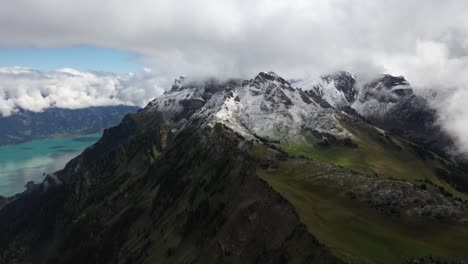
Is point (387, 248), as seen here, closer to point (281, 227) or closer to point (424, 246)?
point (424, 246)

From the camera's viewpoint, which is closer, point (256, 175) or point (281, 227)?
point (281, 227)

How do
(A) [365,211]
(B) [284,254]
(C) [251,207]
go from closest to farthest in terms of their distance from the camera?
(B) [284,254] < (A) [365,211] < (C) [251,207]

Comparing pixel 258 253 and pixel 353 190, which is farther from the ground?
pixel 353 190

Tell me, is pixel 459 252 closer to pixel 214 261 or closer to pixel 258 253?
pixel 258 253

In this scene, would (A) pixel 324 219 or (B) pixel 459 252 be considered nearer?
(B) pixel 459 252

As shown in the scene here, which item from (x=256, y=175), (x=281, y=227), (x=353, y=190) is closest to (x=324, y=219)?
(x=281, y=227)

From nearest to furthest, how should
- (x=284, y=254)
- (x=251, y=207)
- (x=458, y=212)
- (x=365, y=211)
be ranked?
(x=284, y=254)
(x=458, y=212)
(x=365, y=211)
(x=251, y=207)

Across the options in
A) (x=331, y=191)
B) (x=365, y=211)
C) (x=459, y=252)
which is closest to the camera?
(x=459, y=252)

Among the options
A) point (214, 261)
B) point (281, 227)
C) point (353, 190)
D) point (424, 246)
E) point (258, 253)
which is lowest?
point (214, 261)

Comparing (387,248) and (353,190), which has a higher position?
(353,190)
